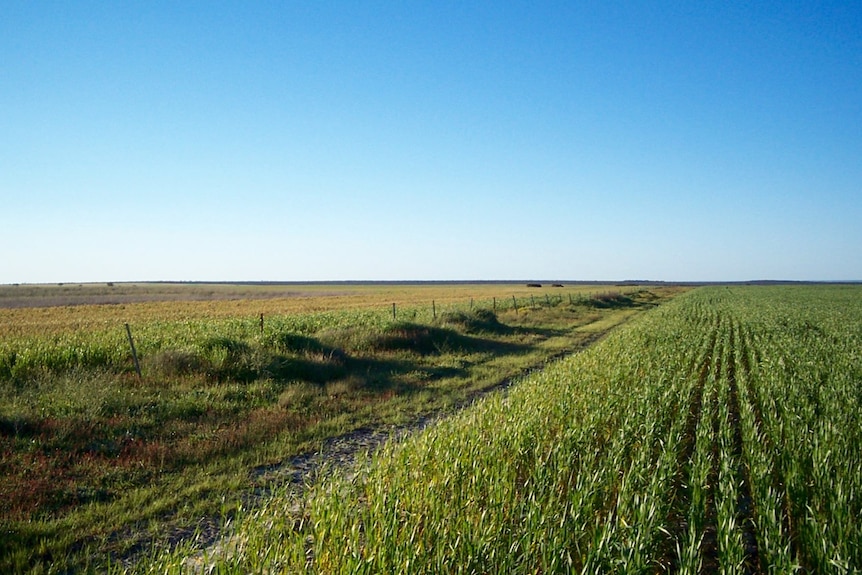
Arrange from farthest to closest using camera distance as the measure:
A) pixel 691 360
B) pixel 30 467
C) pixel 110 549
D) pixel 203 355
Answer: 1. pixel 691 360
2. pixel 203 355
3. pixel 30 467
4. pixel 110 549

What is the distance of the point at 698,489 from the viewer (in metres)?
5.63

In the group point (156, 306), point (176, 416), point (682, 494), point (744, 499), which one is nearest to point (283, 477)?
point (176, 416)

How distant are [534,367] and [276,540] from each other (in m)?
13.7

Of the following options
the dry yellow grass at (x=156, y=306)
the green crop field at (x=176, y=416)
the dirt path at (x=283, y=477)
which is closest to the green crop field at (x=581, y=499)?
the dirt path at (x=283, y=477)

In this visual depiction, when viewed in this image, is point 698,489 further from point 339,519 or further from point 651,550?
point 339,519

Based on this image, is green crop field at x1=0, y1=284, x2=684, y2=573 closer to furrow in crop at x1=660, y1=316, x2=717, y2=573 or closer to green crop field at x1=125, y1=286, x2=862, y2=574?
green crop field at x1=125, y1=286, x2=862, y2=574

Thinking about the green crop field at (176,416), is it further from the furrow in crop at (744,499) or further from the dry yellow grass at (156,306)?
the dry yellow grass at (156,306)

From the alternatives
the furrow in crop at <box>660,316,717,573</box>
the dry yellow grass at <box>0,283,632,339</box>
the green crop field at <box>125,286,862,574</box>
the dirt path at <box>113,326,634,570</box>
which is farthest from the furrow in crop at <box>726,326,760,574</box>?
the dry yellow grass at <box>0,283,632,339</box>

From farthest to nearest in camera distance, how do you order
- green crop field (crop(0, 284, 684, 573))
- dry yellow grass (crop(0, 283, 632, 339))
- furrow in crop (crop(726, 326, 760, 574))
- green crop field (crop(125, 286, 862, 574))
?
dry yellow grass (crop(0, 283, 632, 339))
green crop field (crop(0, 284, 684, 573))
furrow in crop (crop(726, 326, 760, 574))
green crop field (crop(125, 286, 862, 574))

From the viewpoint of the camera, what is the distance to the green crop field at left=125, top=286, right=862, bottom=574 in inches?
164

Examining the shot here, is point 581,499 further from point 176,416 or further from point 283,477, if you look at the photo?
point 176,416

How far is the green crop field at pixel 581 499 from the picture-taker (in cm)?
418

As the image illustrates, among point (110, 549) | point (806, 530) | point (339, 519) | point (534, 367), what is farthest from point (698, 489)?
point (534, 367)

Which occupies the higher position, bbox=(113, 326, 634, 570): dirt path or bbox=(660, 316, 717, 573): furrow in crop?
bbox=(660, 316, 717, 573): furrow in crop
